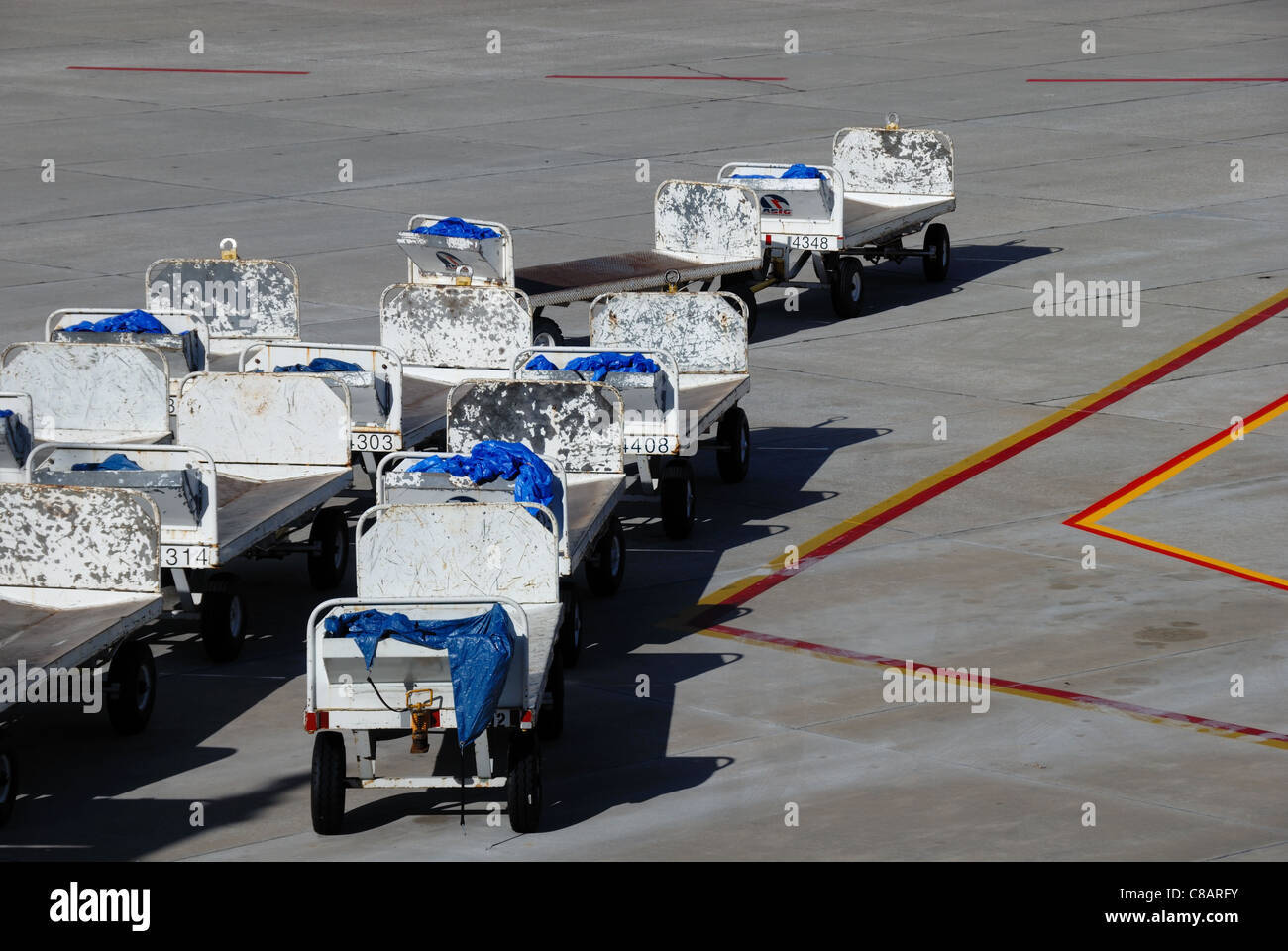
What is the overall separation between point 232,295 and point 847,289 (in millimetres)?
8538

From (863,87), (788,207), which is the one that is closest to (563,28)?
(863,87)

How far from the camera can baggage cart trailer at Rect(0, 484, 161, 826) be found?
1357 centimetres

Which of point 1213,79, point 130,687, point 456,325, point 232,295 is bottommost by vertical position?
point 130,687

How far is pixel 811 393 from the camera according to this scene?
2323cm

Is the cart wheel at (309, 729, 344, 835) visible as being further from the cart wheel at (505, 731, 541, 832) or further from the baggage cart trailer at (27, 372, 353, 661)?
the baggage cart trailer at (27, 372, 353, 661)

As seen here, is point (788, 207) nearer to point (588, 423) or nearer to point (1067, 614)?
point (588, 423)

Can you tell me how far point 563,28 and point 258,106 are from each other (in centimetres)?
1370

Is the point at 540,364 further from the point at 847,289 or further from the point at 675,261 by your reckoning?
the point at 847,289

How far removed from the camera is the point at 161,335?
65.0 feet

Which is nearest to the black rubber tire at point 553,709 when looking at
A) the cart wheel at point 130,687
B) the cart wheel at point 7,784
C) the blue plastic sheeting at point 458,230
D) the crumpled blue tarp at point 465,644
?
the crumpled blue tarp at point 465,644

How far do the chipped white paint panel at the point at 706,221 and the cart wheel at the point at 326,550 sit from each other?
9.84 m

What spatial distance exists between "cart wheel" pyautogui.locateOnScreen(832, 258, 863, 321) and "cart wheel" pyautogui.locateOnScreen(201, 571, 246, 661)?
1332 cm

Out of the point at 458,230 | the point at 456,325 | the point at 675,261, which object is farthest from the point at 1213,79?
the point at 456,325

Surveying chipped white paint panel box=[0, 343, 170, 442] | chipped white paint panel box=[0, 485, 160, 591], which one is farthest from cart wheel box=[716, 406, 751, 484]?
chipped white paint panel box=[0, 485, 160, 591]
